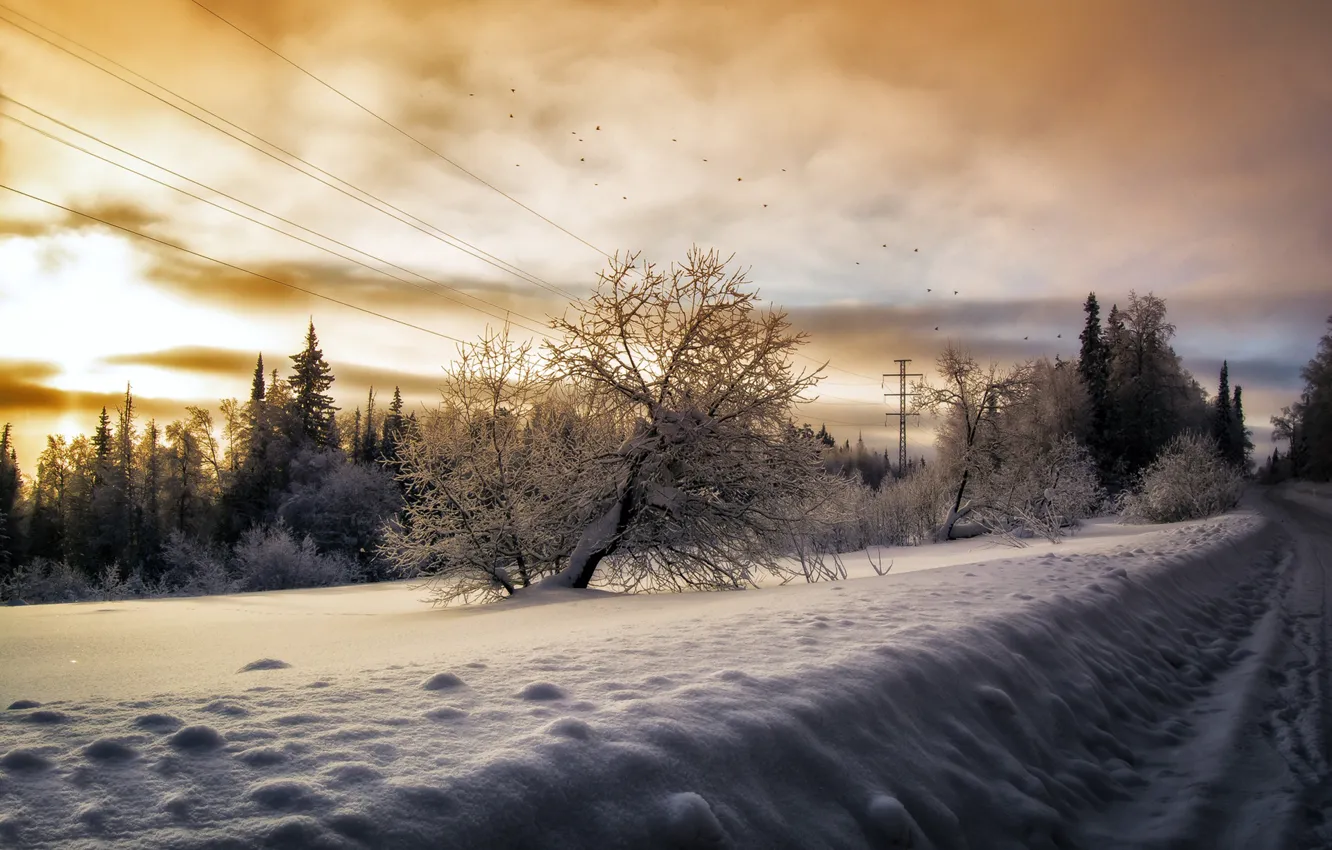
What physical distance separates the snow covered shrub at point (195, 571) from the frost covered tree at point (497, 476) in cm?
2033

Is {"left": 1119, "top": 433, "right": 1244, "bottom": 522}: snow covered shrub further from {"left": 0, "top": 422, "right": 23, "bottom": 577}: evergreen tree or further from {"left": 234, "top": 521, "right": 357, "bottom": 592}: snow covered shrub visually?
{"left": 0, "top": 422, "right": 23, "bottom": 577}: evergreen tree

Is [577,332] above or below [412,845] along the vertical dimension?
above

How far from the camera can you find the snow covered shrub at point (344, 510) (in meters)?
37.9

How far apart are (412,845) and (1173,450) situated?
42.4 m

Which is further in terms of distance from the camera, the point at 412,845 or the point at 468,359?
the point at 468,359

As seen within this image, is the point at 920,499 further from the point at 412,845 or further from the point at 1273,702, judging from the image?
the point at 412,845

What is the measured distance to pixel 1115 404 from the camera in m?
50.8

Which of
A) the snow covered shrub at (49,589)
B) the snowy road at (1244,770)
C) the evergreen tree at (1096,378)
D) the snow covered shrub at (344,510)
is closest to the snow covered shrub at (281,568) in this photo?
the snow covered shrub at (49,589)

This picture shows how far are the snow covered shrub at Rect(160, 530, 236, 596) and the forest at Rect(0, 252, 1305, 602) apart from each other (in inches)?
6.0

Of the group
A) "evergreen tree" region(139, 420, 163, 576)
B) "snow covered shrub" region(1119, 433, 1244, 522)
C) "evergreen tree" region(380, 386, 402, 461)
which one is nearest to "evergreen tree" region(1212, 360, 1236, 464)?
"snow covered shrub" region(1119, 433, 1244, 522)

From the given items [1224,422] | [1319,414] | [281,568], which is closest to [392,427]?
[281,568]

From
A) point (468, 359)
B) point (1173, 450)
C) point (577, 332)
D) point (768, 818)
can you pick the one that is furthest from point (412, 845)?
point (1173, 450)

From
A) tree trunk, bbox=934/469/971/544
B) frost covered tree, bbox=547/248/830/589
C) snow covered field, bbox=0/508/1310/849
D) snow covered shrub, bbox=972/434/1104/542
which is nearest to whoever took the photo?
snow covered field, bbox=0/508/1310/849

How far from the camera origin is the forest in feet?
39.7
